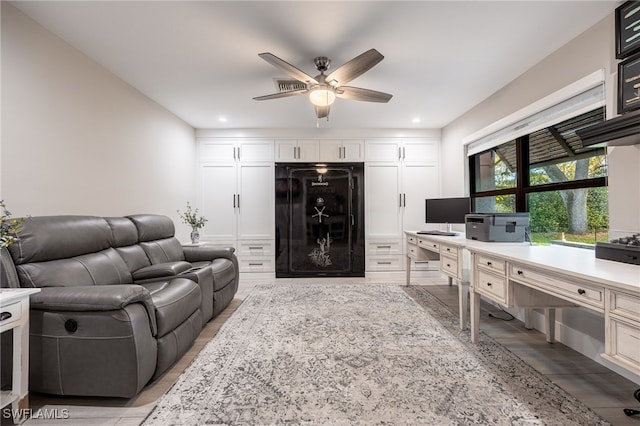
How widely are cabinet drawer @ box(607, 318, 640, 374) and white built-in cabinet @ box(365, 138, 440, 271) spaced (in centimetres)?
351

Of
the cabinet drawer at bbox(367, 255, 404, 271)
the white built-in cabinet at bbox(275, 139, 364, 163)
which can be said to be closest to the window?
the cabinet drawer at bbox(367, 255, 404, 271)

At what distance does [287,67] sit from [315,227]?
9.35 feet

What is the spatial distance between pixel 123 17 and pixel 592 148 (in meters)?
3.77

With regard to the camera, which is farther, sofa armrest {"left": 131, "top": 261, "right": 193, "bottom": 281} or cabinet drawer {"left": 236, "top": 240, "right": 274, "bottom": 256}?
cabinet drawer {"left": 236, "top": 240, "right": 274, "bottom": 256}

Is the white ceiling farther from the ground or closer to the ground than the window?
farther from the ground

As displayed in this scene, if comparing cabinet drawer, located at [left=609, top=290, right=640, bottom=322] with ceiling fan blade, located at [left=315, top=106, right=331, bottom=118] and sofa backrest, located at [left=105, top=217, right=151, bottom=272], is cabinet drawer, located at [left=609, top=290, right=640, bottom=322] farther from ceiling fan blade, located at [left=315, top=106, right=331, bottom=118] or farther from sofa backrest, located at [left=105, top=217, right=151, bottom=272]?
sofa backrest, located at [left=105, top=217, right=151, bottom=272]

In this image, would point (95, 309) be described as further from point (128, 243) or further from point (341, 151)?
point (341, 151)

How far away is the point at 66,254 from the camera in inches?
76.6

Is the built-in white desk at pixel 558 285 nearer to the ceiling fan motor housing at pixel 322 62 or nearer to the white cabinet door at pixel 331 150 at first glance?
the ceiling fan motor housing at pixel 322 62

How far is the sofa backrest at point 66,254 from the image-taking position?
5.53 ft

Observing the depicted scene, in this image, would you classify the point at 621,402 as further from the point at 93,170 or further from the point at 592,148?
the point at 93,170

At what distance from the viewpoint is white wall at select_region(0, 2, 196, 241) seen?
1.90m

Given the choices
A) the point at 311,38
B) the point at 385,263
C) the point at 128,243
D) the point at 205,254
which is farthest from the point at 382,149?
the point at 128,243

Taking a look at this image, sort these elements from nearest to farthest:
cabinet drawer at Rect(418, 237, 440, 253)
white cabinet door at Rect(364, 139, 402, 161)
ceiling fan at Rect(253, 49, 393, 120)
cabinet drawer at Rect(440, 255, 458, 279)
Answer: ceiling fan at Rect(253, 49, 393, 120) < cabinet drawer at Rect(440, 255, 458, 279) < cabinet drawer at Rect(418, 237, 440, 253) < white cabinet door at Rect(364, 139, 402, 161)
